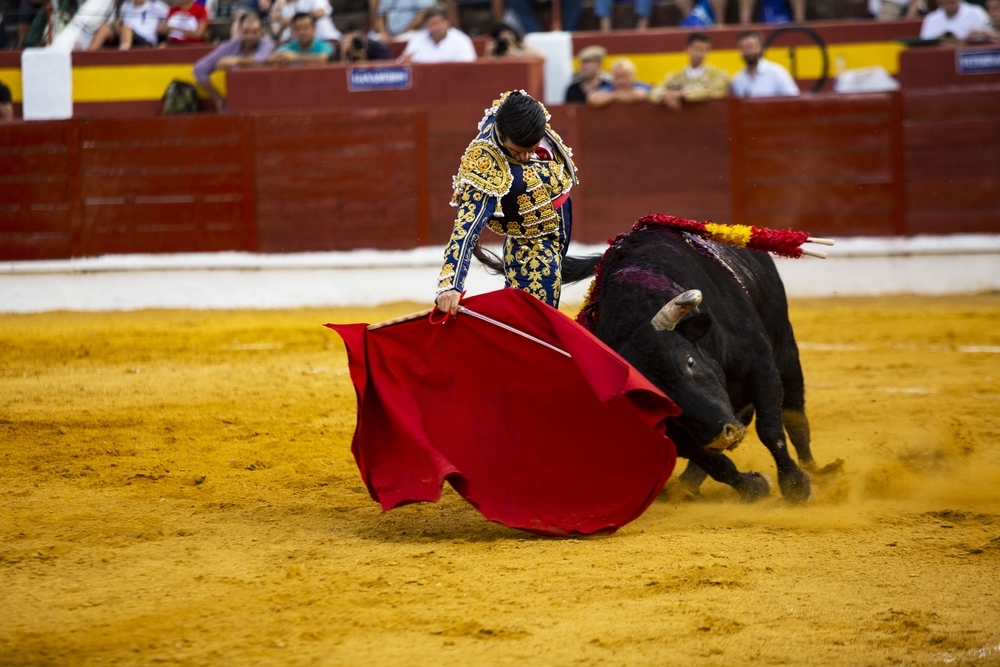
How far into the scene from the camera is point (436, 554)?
304 cm

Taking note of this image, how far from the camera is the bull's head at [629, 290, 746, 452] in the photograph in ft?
10.5

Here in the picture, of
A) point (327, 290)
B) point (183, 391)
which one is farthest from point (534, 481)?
point (327, 290)

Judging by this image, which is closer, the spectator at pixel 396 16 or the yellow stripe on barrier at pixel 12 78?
the spectator at pixel 396 16

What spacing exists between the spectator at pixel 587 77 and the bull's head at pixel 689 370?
5.64 metres

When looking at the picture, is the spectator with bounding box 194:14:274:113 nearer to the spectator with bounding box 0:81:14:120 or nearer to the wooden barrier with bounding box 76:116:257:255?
the wooden barrier with bounding box 76:116:257:255

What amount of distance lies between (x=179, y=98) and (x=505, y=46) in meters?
2.55

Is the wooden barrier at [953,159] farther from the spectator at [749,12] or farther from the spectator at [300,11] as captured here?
the spectator at [300,11]

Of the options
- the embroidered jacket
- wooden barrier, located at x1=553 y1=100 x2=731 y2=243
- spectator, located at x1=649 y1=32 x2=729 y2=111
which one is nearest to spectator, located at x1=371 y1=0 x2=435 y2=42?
wooden barrier, located at x1=553 y1=100 x2=731 y2=243

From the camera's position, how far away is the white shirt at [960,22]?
8.50 m

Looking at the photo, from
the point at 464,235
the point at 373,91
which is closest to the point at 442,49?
the point at 373,91

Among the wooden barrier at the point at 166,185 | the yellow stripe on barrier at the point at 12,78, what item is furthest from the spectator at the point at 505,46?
the yellow stripe on barrier at the point at 12,78

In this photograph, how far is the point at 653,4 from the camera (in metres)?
9.88

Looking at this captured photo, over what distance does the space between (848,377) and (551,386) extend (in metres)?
2.71

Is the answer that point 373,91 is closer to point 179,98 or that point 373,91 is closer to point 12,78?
point 179,98
